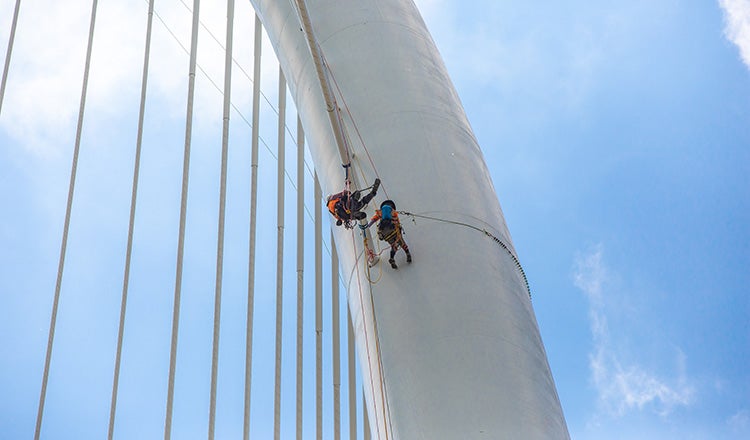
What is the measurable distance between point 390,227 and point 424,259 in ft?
1.95

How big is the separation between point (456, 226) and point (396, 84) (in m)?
2.26

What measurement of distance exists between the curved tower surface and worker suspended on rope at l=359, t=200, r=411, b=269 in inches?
9.2

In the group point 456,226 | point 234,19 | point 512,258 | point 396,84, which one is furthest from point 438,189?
point 234,19

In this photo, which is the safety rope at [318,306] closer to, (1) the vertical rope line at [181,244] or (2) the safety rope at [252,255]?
(2) the safety rope at [252,255]

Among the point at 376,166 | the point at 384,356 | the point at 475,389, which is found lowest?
the point at 475,389

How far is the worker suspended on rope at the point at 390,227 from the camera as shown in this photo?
737 centimetres

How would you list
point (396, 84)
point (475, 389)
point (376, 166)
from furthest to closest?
point (396, 84) < point (376, 166) < point (475, 389)

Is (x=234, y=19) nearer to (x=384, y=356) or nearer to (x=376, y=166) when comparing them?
(x=376, y=166)

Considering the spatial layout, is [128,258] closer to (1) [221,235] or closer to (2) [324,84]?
(1) [221,235]

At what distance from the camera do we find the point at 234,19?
44.7 ft

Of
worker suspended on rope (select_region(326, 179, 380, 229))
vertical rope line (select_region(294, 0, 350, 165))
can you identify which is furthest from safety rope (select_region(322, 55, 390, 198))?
worker suspended on rope (select_region(326, 179, 380, 229))

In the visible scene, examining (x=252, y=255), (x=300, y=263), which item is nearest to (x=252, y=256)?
(x=252, y=255)

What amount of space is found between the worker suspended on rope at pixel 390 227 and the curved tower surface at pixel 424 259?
23cm

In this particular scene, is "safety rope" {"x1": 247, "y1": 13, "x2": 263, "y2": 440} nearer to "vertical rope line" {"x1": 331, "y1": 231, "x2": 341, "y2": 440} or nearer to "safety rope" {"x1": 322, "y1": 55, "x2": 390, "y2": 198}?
"vertical rope line" {"x1": 331, "y1": 231, "x2": 341, "y2": 440}
